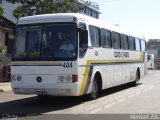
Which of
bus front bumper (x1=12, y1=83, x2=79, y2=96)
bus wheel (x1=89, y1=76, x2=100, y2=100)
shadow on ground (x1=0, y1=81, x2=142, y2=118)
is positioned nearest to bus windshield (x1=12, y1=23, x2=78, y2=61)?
bus front bumper (x1=12, y1=83, x2=79, y2=96)

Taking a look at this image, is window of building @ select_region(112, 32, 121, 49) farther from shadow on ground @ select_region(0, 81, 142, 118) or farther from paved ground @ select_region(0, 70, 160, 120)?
shadow on ground @ select_region(0, 81, 142, 118)

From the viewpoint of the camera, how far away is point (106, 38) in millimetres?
16766

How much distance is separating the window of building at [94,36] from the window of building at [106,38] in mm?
604

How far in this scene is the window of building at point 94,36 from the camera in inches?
586

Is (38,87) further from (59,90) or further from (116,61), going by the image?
(116,61)

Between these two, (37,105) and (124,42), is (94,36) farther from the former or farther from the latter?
(124,42)

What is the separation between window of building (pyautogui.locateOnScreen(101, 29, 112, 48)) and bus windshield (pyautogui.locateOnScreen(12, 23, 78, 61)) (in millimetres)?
3076

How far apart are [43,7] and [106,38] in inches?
526

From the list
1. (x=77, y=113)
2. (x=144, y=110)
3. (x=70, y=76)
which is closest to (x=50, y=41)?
(x=70, y=76)

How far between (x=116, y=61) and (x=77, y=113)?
6870 mm

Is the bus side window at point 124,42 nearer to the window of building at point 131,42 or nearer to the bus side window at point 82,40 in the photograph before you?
the window of building at point 131,42

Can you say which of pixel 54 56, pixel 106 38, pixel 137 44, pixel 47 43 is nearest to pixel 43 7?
pixel 137 44

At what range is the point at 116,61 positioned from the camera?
59.6ft

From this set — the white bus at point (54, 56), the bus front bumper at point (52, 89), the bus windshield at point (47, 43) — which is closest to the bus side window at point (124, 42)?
the white bus at point (54, 56)
